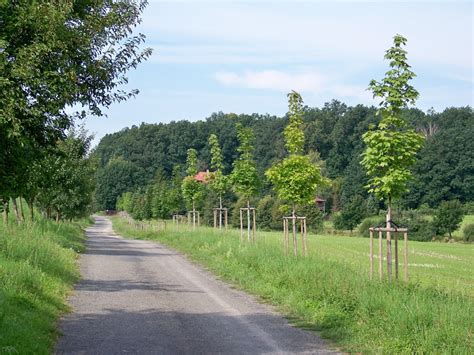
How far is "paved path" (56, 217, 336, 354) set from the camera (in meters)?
10.1

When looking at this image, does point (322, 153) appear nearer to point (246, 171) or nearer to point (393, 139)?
point (246, 171)

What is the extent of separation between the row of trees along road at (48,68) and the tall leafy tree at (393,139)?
5659mm

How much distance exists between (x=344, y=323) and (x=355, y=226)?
235 ft

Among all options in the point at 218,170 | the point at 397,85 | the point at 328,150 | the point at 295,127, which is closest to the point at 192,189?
the point at 218,170

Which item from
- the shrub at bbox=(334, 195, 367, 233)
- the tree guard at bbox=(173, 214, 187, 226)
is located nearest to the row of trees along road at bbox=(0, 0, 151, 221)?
the tree guard at bbox=(173, 214, 187, 226)

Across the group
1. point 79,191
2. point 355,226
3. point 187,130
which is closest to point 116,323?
point 79,191

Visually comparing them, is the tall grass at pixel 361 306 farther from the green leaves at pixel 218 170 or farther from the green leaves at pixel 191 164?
the green leaves at pixel 191 164

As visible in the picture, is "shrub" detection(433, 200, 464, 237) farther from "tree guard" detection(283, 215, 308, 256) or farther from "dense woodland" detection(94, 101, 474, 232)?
"tree guard" detection(283, 215, 308, 256)

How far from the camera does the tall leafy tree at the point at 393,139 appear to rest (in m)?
14.1

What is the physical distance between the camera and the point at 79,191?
48.8 metres

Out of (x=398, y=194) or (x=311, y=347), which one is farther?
(x=398, y=194)

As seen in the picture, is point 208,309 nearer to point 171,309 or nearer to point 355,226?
point 171,309

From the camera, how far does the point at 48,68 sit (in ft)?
30.9

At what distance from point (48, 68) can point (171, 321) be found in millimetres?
5434
